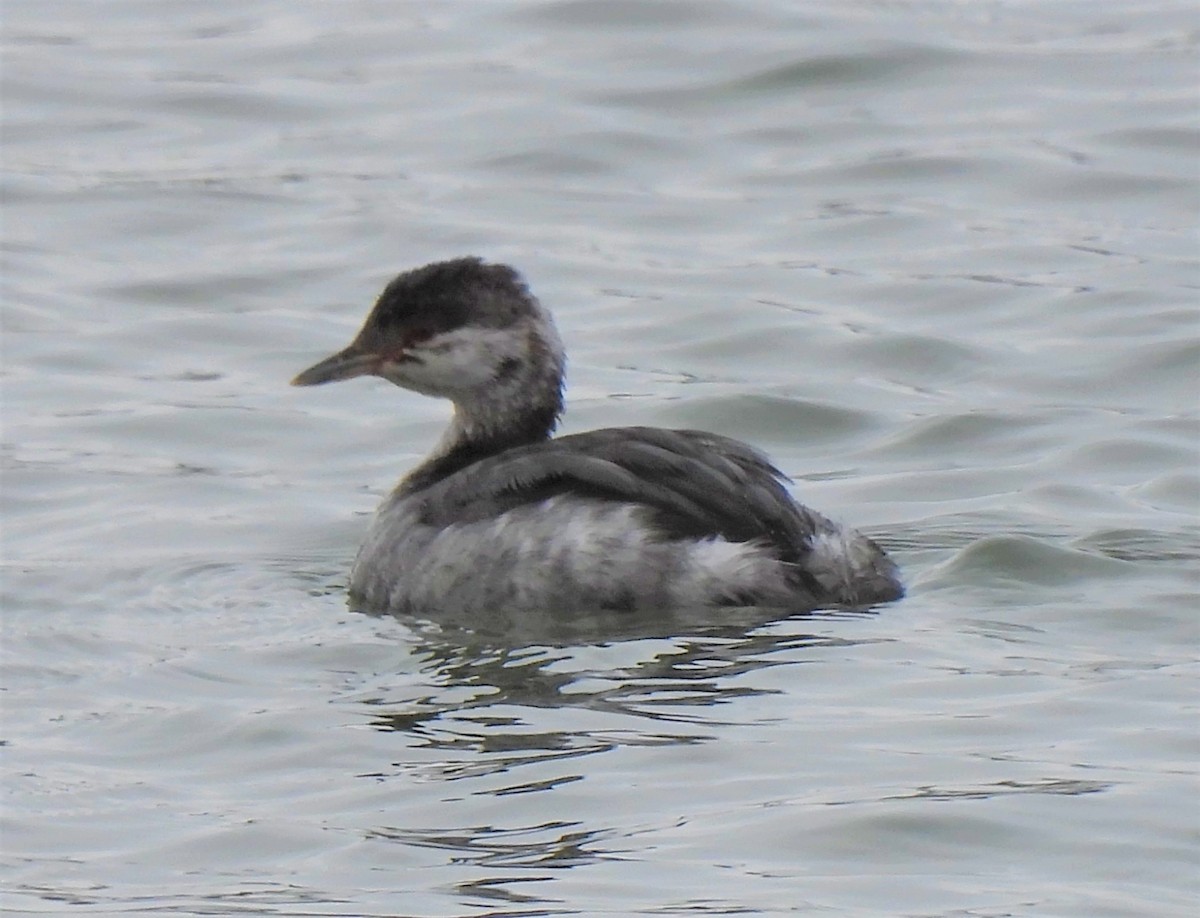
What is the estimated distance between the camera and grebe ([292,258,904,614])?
829 centimetres

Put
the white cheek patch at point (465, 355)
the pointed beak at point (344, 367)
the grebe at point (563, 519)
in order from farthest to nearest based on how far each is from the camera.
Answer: the pointed beak at point (344, 367) → the white cheek patch at point (465, 355) → the grebe at point (563, 519)

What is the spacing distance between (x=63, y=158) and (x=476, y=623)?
8732 mm

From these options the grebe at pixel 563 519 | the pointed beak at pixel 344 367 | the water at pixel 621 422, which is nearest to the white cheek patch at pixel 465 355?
the grebe at pixel 563 519

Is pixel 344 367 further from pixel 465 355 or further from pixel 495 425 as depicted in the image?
pixel 495 425

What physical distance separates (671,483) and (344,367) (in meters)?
1.53

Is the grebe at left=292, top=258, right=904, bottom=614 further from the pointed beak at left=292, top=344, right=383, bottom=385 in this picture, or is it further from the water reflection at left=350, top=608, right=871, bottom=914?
the pointed beak at left=292, top=344, right=383, bottom=385

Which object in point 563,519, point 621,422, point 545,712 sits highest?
point 563,519

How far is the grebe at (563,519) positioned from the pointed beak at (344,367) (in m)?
0.22

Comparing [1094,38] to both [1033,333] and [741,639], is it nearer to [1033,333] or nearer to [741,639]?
[1033,333]

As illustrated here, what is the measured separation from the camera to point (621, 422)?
38.1 feet

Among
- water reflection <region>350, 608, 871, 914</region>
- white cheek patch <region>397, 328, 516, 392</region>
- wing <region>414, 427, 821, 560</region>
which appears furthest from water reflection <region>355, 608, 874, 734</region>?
white cheek patch <region>397, 328, 516, 392</region>

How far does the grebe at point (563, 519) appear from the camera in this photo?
829 cm

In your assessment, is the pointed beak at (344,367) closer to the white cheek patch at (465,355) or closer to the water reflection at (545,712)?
the white cheek patch at (465,355)

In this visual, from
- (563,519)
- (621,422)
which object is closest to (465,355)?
(563,519)
